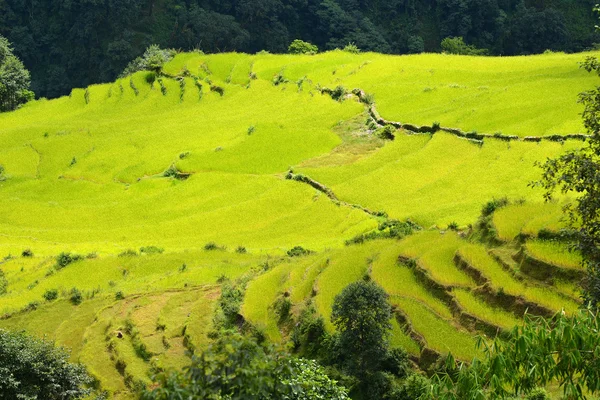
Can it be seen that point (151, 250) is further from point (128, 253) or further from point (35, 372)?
point (35, 372)

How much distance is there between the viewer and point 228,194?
33656mm

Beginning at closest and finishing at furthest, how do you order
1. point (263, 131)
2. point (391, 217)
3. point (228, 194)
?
point (391, 217) → point (228, 194) → point (263, 131)

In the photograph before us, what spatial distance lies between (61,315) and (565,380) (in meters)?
16.0

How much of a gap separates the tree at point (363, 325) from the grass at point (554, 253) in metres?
3.99

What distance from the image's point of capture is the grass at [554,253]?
1480cm

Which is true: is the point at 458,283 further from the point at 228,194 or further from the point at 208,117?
the point at 208,117

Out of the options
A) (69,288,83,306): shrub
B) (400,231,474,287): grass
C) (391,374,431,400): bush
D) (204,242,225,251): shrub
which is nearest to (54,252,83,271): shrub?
(69,288,83,306): shrub

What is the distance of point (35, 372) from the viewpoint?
14516mm

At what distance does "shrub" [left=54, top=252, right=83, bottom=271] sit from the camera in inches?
1013

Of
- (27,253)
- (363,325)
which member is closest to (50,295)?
(27,253)

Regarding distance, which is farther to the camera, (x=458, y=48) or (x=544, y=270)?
(x=458, y=48)

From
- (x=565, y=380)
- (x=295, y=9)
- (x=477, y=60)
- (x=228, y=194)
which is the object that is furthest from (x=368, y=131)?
(x=295, y=9)

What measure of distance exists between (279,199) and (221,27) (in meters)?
58.2

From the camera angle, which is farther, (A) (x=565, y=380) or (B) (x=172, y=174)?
(B) (x=172, y=174)
